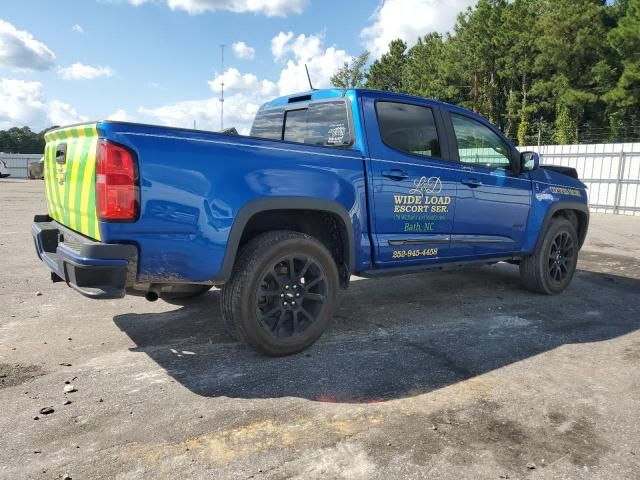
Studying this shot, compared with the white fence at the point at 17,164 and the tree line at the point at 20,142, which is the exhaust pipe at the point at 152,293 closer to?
the white fence at the point at 17,164

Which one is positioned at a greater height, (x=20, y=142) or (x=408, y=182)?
(x=20, y=142)

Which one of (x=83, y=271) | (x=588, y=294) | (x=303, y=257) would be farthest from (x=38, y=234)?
(x=588, y=294)

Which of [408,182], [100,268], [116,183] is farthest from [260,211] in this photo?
[408,182]

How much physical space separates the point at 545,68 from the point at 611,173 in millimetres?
25069

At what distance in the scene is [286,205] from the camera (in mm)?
3361

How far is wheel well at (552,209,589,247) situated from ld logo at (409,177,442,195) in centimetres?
239

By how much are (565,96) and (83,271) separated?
40.0 meters

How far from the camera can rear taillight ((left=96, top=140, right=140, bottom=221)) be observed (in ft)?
9.04

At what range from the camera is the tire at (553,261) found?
Answer: 18.2ft

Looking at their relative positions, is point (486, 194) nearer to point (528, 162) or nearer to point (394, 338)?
point (528, 162)

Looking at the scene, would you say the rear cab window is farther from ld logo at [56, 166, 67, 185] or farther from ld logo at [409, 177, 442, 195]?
ld logo at [56, 166, 67, 185]

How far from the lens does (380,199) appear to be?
3904mm

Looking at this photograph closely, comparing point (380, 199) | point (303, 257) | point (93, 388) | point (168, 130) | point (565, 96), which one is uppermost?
point (565, 96)

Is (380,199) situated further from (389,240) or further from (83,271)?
(83,271)
